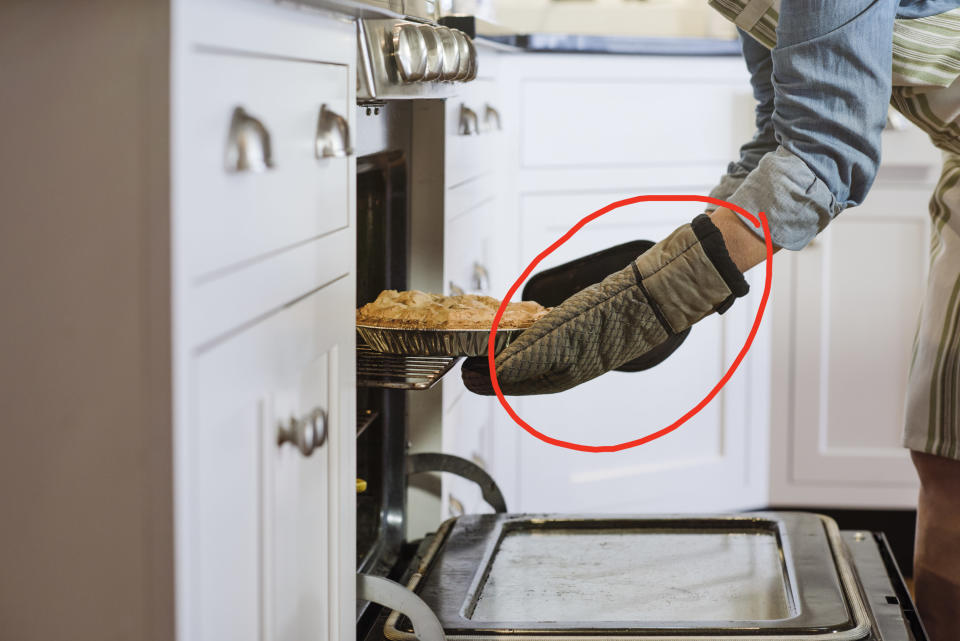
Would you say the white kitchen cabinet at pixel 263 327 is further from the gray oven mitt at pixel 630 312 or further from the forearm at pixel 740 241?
the forearm at pixel 740 241

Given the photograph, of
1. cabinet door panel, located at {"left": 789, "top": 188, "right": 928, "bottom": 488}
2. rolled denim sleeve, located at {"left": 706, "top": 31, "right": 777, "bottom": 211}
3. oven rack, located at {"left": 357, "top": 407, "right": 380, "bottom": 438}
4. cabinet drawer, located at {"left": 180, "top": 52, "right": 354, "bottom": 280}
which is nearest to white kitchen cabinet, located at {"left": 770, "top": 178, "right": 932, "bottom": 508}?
cabinet door panel, located at {"left": 789, "top": 188, "right": 928, "bottom": 488}

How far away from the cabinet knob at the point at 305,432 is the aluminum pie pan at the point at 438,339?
0.61ft

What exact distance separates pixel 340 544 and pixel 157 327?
344 millimetres

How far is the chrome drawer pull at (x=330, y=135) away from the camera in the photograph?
0.74m

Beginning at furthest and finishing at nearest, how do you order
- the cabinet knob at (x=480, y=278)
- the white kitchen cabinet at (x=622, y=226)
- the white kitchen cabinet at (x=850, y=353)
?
1. the white kitchen cabinet at (x=850, y=353)
2. the white kitchen cabinet at (x=622, y=226)
3. the cabinet knob at (x=480, y=278)

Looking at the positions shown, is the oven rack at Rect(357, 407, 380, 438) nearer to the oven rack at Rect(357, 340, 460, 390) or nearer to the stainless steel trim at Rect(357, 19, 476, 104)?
the oven rack at Rect(357, 340, 460, 390)

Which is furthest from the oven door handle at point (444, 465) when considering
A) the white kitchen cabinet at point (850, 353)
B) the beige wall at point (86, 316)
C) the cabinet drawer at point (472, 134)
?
the white kitchen cabinet at point (850, 353)

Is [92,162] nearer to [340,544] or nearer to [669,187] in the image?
[340,544]

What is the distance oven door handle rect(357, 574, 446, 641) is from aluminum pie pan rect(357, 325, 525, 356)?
195mm

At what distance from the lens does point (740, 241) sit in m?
0.86

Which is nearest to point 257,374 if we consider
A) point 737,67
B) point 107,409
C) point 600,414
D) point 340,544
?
point 107,409

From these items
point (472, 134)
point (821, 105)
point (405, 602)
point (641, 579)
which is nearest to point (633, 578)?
point (641, 579)

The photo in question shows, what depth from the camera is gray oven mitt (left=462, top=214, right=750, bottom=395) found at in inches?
33.3

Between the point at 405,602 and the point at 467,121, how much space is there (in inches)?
24.2
